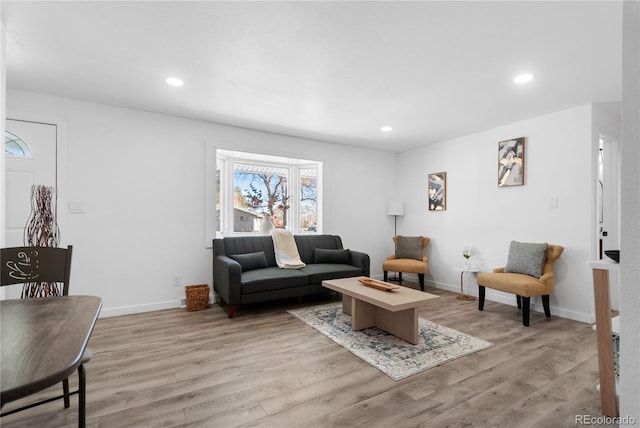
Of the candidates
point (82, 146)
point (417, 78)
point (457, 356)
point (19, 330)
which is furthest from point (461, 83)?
point (82, 146)

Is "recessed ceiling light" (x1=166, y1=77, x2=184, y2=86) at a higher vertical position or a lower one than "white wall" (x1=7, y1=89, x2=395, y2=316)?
higher

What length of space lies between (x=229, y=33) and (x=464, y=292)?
4.35m

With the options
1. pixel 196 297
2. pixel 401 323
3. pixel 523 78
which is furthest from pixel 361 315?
pixel 523 78

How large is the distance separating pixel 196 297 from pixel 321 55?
2.93m

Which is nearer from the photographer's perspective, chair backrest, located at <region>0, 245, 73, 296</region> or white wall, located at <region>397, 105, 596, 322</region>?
chair backrest, located at <region>0, 245, 73, 296</region>

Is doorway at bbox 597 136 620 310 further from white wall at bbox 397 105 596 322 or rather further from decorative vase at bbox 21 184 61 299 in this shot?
decorative vase at bbox 21 184 61 299

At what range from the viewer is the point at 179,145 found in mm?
3793

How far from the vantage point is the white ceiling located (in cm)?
186

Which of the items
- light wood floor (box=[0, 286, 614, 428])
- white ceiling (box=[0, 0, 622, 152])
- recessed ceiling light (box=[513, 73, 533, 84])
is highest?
white ceiling (box=[0, 0, 622, 152])

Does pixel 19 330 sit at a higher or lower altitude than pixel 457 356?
higher

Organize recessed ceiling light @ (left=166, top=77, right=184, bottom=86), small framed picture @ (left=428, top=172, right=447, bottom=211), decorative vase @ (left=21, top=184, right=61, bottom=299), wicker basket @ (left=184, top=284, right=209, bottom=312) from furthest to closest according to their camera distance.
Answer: small framed picture @ (left=428, top=172, right=447, bottom=211), wicker basket @ (left=184, top=284, right=209, bottom=312), decorative vase @ (left=21, top=184, right=61, bottom=299), recessed ceiling light @ (left=166, top=77, right=184, bottom=86)

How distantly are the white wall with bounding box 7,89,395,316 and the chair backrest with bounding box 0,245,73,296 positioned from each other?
186cm

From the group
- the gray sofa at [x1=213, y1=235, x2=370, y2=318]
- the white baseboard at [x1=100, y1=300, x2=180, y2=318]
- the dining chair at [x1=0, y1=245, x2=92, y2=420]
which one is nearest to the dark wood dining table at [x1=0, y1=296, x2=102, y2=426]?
the dining chair at [x1=0, y1=245, x2=92, y2=420]

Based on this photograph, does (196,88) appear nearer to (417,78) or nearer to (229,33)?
(229,33)
